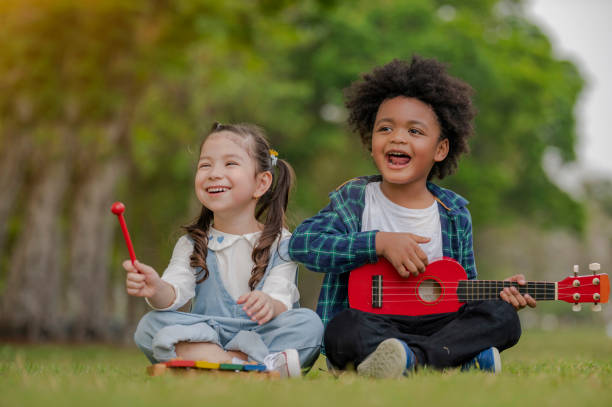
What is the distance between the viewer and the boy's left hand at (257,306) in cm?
370

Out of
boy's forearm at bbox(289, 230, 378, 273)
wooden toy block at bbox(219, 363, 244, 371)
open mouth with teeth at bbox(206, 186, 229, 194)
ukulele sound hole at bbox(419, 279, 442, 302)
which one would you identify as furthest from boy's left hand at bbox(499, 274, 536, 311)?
open mouth with teeth at bbox(206, 186, 229, 194)

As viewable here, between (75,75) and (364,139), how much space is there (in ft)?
29.9

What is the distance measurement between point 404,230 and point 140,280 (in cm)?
161

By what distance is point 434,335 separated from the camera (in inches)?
150

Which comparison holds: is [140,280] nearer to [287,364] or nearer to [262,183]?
[287,364]

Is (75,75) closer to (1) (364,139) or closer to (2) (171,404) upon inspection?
(1) (364,139)

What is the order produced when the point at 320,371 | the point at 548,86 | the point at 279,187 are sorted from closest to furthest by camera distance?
the point at 320,371, the point at 279,187, the point at 548,86

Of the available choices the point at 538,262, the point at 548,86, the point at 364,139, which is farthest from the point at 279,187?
the point at 538,262

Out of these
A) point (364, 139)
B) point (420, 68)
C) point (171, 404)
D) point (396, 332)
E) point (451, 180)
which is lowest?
point (171, 404)

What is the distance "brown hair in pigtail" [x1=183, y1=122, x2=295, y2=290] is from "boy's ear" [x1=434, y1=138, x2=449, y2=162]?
91cm

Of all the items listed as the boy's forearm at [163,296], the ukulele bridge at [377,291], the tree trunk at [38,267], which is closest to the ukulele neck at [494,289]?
the ukulele bridge at [377,291]

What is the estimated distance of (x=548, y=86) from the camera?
1927 cm

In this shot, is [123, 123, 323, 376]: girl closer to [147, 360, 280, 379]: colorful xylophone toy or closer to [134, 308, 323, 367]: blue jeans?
[134, 308, 323, 367]: blue jeans

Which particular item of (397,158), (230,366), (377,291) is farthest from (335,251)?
(230,366)
